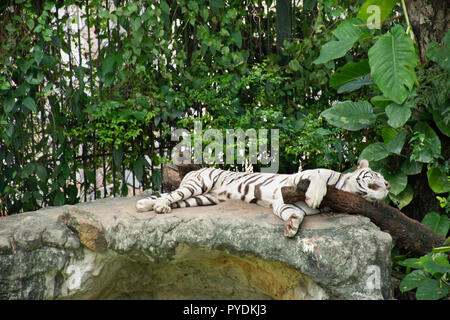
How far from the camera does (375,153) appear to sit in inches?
156

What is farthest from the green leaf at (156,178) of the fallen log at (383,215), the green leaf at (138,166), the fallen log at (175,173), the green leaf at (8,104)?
the fallen log at (383,215)

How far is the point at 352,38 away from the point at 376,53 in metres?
0.40

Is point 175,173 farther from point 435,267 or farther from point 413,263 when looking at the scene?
point 435,267

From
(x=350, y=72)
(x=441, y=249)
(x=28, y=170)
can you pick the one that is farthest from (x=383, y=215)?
(x=28, y=170)

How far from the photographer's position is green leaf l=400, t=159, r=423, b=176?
3957 millimetres

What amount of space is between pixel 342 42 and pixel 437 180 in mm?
1267

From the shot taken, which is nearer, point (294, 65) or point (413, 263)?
point (413, 263)

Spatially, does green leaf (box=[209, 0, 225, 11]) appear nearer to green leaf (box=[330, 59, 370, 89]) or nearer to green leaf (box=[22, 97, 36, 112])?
green leaf (box=[330, 59, 370, 89])

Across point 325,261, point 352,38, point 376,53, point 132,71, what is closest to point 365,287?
point 325,261

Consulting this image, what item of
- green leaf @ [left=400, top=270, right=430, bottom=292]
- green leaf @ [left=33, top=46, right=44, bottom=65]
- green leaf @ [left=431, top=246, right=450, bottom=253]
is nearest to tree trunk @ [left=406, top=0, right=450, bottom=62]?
green leaf @ [left=431, top=246, right=450, bottom=253]

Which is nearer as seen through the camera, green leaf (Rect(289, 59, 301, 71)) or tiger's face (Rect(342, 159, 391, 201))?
tiger's face (Rect(342, 159, 391, 201))

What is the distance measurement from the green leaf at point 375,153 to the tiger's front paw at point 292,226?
1.24 meters

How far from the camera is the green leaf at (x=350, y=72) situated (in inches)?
167

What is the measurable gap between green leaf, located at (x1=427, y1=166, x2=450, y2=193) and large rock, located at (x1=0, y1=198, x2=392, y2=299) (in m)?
1.07
